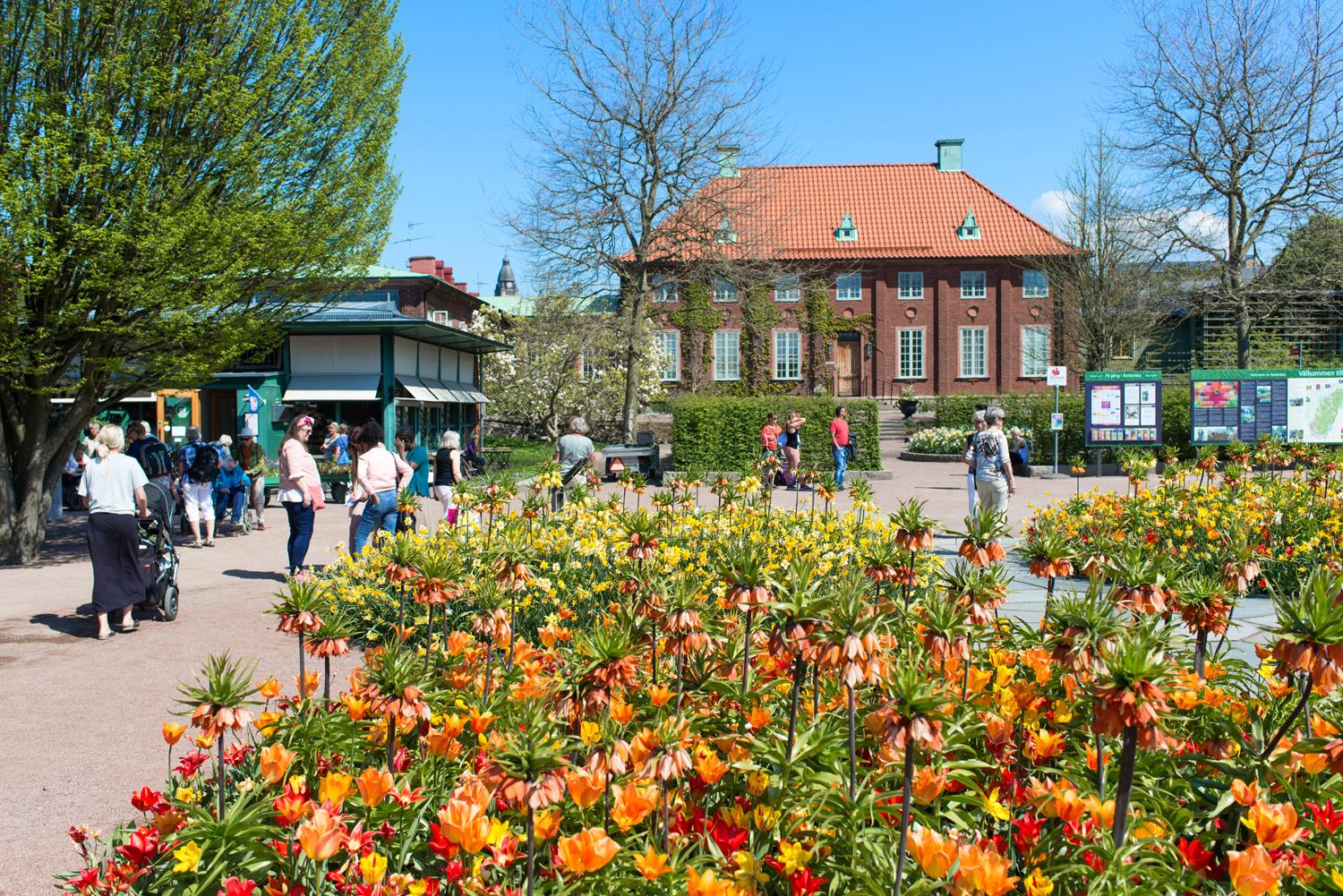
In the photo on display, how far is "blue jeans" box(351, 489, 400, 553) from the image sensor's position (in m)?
10.7

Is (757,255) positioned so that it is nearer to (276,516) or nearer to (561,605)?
(276,516)

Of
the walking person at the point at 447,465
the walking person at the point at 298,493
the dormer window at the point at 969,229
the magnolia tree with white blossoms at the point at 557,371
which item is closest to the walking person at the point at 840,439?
the walking person at the point at 447,465

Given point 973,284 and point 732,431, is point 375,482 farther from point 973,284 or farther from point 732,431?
point 973,284

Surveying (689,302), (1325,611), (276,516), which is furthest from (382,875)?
(689,302)

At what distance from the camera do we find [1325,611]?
2.21 metres

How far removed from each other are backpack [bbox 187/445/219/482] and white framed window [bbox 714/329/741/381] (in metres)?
35.5

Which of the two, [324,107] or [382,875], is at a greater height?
[324,107]

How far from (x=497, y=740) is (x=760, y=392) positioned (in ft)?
149

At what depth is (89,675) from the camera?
7.54 meters

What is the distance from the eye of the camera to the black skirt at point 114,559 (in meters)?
8.88

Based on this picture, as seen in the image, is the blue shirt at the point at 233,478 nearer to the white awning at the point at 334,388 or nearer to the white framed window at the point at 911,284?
the white awning at the point at 334,388

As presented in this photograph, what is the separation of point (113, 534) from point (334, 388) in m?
19.0

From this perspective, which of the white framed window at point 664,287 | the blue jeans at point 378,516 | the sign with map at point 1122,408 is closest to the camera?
the blue jeans at point 378,516

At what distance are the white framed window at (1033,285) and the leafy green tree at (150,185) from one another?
129ft
